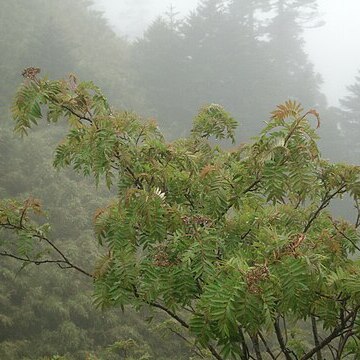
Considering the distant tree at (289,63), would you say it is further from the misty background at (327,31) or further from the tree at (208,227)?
the tree at (208,227)

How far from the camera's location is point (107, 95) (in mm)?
17719

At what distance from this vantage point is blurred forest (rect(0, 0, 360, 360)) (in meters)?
8.49

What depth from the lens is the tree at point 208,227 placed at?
6.81ft

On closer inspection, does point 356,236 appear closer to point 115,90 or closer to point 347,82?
point 115,90

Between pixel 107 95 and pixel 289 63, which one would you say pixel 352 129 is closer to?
pixel 289 63

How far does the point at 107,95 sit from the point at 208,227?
16.0 meters

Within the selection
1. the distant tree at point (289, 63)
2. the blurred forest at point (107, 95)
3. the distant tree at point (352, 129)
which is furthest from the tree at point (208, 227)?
the distant tree at point (352, 129)

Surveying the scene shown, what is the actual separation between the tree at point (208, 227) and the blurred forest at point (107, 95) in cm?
588

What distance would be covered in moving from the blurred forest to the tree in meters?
5.88

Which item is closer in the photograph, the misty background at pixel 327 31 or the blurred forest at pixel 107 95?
the blurred forest at pixel 107 95

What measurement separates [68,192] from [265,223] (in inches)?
376

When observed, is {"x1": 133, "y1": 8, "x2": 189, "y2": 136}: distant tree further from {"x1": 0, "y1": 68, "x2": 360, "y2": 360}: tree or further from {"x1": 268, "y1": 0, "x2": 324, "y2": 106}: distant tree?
{"x1": 0, "y1": 68, "x2": 360, "y2": 360}: tree

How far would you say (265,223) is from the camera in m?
2.87

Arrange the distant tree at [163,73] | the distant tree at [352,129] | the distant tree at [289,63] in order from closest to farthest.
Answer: the distant tree at [163,73], the distant tree at [352,129], the distant tree at [289,63]
